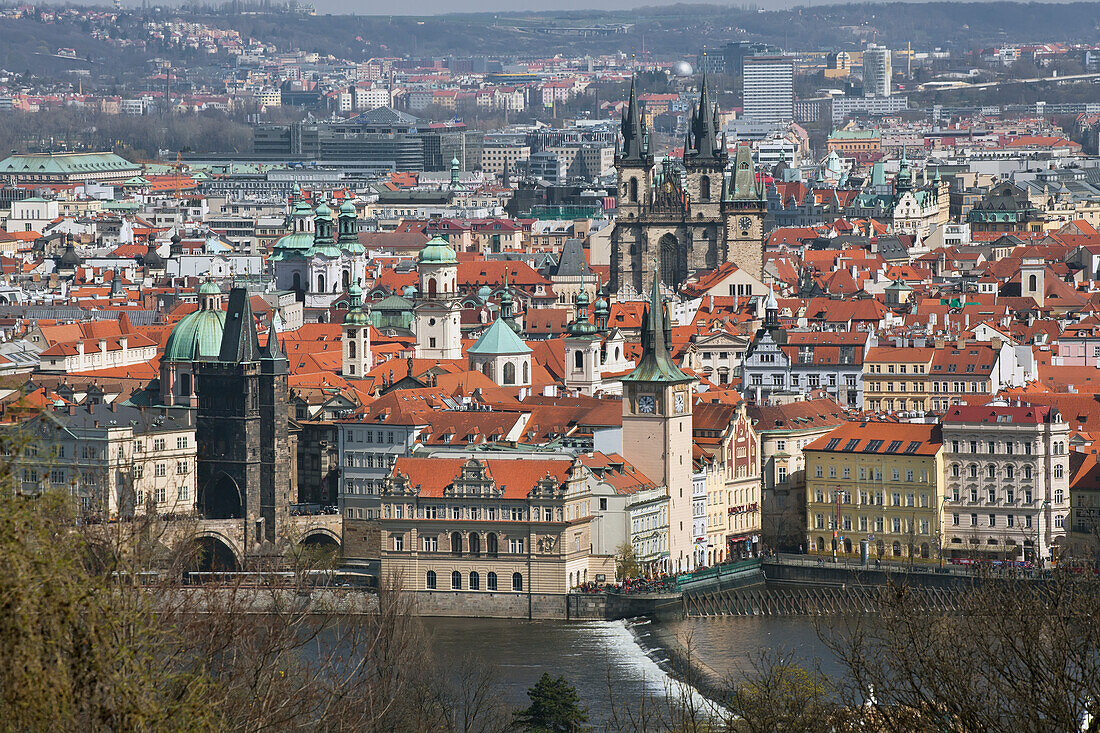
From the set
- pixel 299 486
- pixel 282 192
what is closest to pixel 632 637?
pixel 299 486

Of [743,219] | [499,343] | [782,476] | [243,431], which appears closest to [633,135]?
[743,219]

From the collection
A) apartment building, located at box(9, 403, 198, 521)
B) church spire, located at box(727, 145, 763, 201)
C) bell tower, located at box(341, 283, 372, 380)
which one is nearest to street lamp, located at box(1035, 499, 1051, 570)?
apartment building, located at box(9, 403, 198, 521)

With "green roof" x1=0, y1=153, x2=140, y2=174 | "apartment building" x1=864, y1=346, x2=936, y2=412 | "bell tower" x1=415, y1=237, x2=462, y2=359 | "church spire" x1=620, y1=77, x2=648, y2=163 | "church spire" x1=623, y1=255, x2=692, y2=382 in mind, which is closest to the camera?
"church spire" x1=623, y1=255, x2=692, y2=382

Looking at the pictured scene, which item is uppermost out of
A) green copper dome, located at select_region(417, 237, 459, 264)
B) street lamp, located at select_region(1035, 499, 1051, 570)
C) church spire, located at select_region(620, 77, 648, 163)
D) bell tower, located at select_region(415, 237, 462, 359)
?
church spire, located at select_region(620, 77, 648, 163)

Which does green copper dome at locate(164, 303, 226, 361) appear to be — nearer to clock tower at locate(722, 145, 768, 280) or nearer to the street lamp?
the street lamp

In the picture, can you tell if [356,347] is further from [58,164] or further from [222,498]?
[58,164]

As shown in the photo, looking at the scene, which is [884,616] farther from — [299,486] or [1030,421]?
[299,486]
